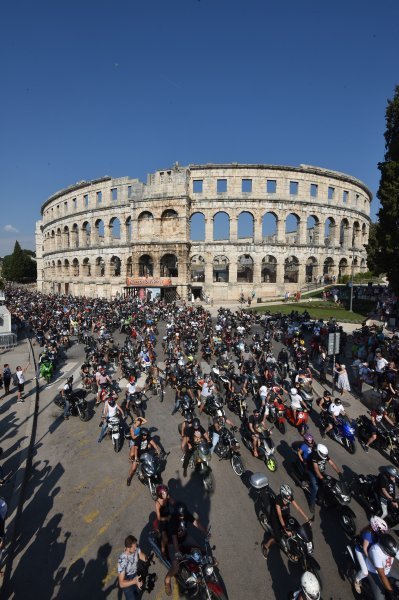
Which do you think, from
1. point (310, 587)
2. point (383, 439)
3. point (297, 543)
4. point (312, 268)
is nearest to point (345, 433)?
point (383, 439)

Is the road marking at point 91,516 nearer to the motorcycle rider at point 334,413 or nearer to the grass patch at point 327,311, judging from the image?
the motorcycle rider at point 334,413

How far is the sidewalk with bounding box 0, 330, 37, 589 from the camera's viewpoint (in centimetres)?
612

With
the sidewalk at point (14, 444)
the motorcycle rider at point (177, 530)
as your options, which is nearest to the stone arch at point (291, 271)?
the sidewalk at point (14, 444)

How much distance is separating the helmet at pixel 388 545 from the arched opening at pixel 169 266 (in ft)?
147

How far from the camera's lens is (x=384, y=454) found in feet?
28.8

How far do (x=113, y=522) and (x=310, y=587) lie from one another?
4073 millimetres

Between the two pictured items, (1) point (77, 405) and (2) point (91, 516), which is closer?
(2) point (91, 516)

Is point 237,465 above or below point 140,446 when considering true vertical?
below

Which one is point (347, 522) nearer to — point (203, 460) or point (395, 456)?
point (203, 460)

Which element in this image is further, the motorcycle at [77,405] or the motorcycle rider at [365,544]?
the motorcycle at [77,405]

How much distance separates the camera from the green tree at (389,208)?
71.6 ft

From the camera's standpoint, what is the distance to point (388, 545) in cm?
439

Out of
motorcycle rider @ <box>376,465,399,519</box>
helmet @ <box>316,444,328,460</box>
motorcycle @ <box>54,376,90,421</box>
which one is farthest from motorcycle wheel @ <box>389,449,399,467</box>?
motorcycle @ <box>54,376,90,421</box>

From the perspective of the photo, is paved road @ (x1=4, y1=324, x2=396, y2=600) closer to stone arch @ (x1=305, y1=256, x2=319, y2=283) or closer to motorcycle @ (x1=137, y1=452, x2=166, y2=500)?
motorcycle @ (x1=137, y1=452, x2=166, y2=500)
